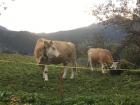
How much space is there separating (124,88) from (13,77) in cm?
773

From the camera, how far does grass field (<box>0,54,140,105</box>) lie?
18438 millimetres

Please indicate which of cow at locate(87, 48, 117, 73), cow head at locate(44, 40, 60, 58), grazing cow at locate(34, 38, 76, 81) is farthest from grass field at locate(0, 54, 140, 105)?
cow at locate(87, 48, 117, 73)

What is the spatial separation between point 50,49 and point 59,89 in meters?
6.19

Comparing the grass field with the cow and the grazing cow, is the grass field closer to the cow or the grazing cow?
the grazing cow

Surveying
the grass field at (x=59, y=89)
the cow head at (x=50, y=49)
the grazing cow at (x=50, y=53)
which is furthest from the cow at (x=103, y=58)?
the cow head at (x=50, y=49)

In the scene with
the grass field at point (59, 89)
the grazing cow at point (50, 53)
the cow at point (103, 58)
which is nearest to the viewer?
the grass field at point (59, 89)

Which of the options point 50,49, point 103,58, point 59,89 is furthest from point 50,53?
point 103,58

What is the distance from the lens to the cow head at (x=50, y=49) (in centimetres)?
2914

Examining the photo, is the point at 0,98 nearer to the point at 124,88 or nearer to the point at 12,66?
the point at 124,88

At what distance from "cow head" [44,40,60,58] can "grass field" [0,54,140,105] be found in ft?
5.29

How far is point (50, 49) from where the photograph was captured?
2930 cm

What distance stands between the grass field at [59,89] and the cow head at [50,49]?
63.5 inches

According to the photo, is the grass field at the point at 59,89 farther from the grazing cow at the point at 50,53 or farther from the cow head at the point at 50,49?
the cow head at the point at 50,49

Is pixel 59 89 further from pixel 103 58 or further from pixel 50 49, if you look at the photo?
pixel 103 58
